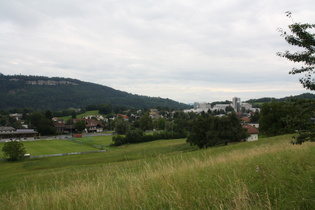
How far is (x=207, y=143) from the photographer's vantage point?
127 ft

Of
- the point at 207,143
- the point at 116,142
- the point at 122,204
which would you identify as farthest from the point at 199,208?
the point at 116,142

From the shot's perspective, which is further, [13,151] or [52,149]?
[52,149]

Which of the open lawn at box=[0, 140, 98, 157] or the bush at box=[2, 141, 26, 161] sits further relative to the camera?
the open lawn at box=[0, 140, 98, 157]

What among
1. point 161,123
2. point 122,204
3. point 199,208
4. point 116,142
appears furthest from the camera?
point 161,123

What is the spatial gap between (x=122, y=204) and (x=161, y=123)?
9950 centimetres

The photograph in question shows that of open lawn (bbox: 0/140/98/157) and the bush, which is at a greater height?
the bush

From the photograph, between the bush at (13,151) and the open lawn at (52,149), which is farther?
the open lawn at (52,149)

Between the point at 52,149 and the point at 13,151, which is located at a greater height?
the point at 13,151

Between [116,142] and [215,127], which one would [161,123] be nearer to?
[116,142]

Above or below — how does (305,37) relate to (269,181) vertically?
above

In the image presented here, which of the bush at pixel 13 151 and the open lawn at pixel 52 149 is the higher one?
the bush at pixel 13 151

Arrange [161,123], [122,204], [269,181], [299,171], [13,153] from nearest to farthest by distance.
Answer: [122,204], [269,181], [299,171], [13,153], [161,123]

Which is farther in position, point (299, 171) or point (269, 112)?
point (269, 112)

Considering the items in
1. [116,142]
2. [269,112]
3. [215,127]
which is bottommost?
[116,142]
